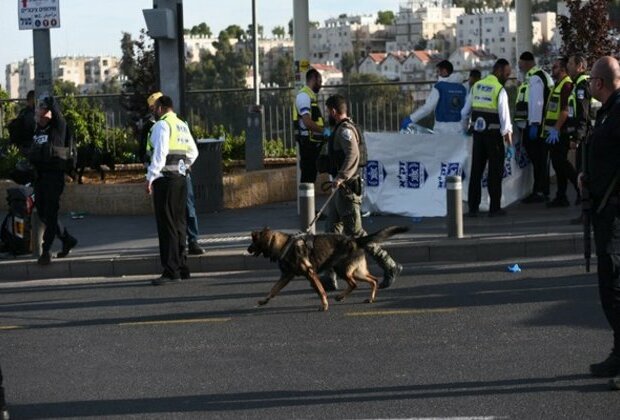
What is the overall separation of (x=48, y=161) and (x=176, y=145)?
1.81 metres

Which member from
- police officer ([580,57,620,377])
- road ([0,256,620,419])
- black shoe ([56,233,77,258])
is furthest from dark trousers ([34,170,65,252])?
police officer ([580,57,620,377])

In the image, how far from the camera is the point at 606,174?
8.19 meters

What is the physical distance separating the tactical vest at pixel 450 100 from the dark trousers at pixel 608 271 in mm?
9286

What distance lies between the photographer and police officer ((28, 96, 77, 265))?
1427 centimetres

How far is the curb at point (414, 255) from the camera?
14.4 m

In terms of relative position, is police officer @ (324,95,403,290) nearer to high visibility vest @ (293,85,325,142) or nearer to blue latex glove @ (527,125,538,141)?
high visibility vest @ (293,85,325,142)

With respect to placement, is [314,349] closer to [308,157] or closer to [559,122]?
[308,157]

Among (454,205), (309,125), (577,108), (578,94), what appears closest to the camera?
(454,205)

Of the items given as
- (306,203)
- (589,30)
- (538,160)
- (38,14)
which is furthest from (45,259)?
(589,30)

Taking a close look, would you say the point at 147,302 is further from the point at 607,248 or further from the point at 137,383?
the point at 607,248

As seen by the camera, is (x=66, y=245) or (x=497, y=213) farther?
(x=497, y=213)

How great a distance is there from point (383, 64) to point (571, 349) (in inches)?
2422

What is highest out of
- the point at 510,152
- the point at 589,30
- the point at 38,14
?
the point at 38,14

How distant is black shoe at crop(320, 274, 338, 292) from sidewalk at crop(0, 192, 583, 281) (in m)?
1.96
